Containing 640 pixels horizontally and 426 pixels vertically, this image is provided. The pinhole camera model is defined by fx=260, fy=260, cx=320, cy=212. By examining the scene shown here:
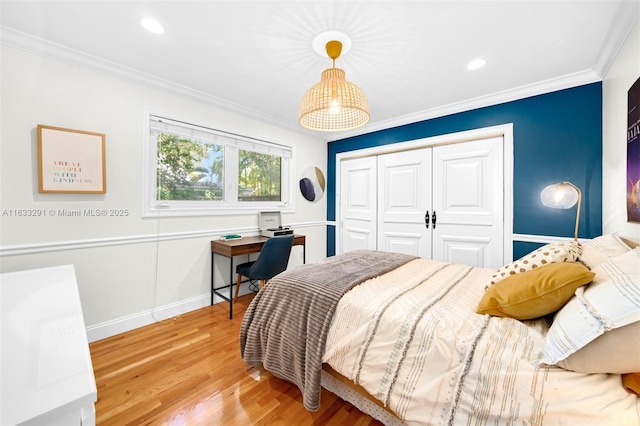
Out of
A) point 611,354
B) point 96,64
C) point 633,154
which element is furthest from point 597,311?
point 96,64

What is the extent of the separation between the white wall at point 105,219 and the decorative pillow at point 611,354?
2.99m

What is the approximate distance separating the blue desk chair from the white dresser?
5.08ft

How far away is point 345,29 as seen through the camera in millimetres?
1748

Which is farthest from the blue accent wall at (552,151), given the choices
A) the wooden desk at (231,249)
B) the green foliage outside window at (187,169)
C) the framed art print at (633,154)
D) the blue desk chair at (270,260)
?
the green foliage outside window at (187,169)

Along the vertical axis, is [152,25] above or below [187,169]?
above

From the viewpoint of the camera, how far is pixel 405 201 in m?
3.55

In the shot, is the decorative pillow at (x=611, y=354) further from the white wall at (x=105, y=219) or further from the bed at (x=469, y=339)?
the white wall at (x=105, y=219)

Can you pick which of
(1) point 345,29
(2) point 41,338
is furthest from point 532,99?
(2) point 41,338

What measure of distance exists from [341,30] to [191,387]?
8.42ft

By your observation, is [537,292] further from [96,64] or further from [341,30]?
[96,64]

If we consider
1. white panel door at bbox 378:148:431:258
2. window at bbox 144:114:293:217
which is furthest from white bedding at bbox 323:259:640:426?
window at bbox 144:114:293:217

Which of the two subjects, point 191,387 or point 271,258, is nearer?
point 191,387

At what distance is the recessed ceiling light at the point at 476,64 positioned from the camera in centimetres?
217

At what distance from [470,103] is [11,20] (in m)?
3.93
